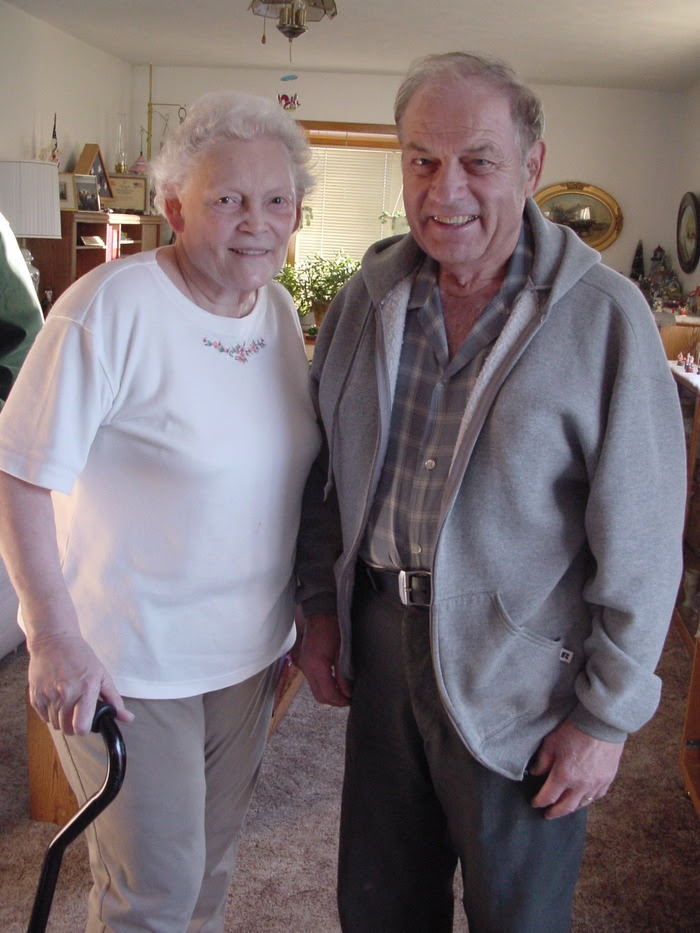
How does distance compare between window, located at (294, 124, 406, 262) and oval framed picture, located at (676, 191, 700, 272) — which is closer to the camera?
oval framed picture, located at (676, 191, 700, 272)

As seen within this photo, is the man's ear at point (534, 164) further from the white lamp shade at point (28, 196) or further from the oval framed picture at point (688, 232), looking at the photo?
the oval framed picture at point (688, 232)

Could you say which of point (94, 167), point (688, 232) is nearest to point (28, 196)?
point (94, 167)

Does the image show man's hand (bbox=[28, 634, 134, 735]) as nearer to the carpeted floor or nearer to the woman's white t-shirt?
the woman's white t-shirt

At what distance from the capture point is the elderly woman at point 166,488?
1.17 m

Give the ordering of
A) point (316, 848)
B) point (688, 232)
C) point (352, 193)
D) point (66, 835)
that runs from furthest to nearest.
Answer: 1. point (352, 193)
2. point (688, 232)
3. point (316, 848)
4. point (66, 835)

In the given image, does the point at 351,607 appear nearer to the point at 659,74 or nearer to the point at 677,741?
the point at 677,741

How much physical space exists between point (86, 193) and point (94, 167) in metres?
0.66

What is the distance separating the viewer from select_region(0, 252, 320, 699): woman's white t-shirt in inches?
45.7

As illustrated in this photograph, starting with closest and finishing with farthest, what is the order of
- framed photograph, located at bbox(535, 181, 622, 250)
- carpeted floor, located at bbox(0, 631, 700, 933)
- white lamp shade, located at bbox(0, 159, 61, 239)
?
1. carpeted floor, located at bbox(0, 631, 700, 933)
2. white lamp shade, located at bbox(0, 159, 61, 239)
3. framed photograph, located at bbox(535, 181, 622, 250)

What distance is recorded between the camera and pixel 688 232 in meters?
6.57

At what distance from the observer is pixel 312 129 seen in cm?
741

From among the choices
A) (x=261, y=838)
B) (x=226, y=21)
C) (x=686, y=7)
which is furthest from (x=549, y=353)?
(x=226, y=21)

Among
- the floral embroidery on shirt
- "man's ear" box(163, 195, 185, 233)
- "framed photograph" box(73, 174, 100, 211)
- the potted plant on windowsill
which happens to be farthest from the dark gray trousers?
"framed photograph" box(73, 174, 100, 211)

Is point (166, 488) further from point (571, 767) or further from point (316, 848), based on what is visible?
point (316, 848)
